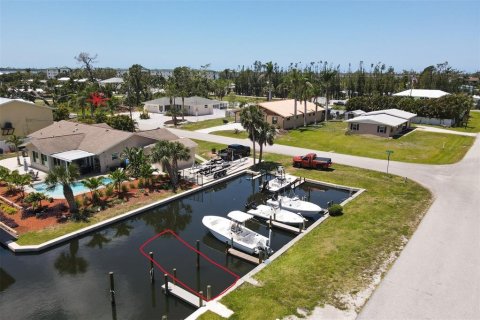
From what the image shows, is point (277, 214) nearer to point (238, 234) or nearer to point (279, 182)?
point (238, 234)

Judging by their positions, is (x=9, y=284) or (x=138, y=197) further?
(x=138, y=197)

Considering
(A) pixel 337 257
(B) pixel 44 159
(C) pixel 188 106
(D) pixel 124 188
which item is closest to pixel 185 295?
(A) pixel 337 257

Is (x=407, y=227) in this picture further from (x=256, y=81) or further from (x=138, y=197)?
(x=256, y=81)

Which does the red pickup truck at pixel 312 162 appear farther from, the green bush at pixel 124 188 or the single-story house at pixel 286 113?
the single-story house at pixel 286 113

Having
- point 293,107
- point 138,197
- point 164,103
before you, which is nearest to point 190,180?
point 138,197

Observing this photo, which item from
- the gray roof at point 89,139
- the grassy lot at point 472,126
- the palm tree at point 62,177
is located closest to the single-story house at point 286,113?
the gray roof at point 89,139
